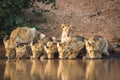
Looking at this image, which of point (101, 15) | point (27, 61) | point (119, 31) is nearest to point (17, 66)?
point (27, 61)

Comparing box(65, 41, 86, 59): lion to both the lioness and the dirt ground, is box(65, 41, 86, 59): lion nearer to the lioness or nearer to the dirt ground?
the lioness

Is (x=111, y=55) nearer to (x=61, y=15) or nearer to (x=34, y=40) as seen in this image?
(x=34, y=40)

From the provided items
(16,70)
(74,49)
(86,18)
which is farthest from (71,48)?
(86,18)

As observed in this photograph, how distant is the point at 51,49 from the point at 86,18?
7512 millimetres

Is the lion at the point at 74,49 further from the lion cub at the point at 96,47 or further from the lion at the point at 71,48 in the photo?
the lion cub at the point at 96,47

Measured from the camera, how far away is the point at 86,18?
100 ft

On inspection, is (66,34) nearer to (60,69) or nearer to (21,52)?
(21,52)

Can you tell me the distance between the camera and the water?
18791mm

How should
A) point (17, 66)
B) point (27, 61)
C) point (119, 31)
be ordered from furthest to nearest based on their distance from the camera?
1. point (119, 31)
2. point (27, 61)
3. point (17, 66)

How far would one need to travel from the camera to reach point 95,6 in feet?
107

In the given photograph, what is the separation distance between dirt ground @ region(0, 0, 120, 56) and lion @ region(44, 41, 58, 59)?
136 inches

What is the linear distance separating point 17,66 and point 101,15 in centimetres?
1077

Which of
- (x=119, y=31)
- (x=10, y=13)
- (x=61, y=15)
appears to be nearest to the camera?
(x=10, y=13)

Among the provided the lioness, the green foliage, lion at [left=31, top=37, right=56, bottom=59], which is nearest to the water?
lion at [left=31, top=37, right=56, bottom=59]
